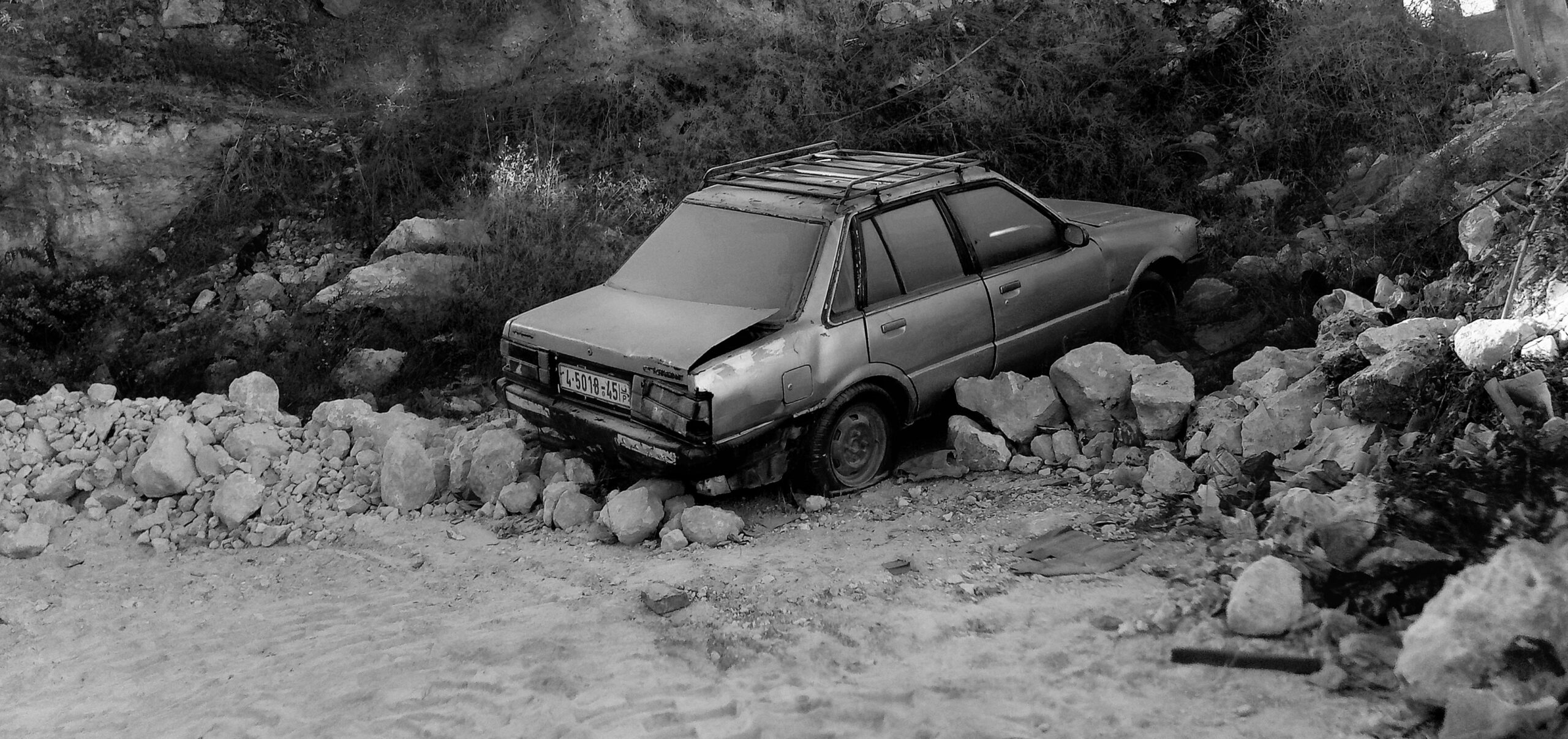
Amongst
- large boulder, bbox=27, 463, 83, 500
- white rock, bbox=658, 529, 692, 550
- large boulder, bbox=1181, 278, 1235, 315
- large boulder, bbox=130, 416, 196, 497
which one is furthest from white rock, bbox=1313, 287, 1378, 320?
large boulder, bbox=27, 463, 83, 500

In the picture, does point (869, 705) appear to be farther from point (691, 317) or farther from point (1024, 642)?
point (691, 317)

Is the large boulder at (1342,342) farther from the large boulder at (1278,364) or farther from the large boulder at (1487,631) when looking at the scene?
the large boulder at (1487,631)

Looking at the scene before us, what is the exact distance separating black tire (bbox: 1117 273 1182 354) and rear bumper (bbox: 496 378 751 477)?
2.77 meters

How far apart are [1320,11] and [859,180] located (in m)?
6.03

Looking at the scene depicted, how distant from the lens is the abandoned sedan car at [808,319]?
17.0 ft

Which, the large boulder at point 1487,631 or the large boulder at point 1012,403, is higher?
the large boulder at point 1012,403

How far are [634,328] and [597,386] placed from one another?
0.31m

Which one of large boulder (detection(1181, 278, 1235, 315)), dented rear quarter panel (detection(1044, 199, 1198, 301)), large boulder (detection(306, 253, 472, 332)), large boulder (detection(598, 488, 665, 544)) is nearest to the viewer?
large boulder (detection(598, 488, 665, 544))

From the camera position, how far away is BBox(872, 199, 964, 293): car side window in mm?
5770

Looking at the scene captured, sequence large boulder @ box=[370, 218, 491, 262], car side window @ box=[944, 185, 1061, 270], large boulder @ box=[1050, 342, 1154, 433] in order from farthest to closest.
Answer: large boulder @ box=[370, 218, 491, 262]
car side window @ box=[944, 185, 1061, 270]
large boulder @ box=[1050, 342, 1154, 433]

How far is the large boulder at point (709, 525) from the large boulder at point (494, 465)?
1.04 metres

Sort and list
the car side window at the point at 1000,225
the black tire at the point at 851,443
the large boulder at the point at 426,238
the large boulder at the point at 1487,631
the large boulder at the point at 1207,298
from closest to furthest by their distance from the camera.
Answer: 1. the large boulder at the point at 1487,631
2. the black tire at the point at 851,443
3. the car side window at the point at 1000,225
4. the large boulder at the point at 1207,298
5. the large boulder at the point at 426,238

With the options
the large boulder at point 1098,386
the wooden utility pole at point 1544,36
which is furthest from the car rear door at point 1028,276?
the wooden utility pole at point 1544,36

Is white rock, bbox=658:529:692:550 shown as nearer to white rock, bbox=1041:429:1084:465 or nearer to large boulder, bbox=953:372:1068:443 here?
large boulder, bbox=953:372:1068:443
